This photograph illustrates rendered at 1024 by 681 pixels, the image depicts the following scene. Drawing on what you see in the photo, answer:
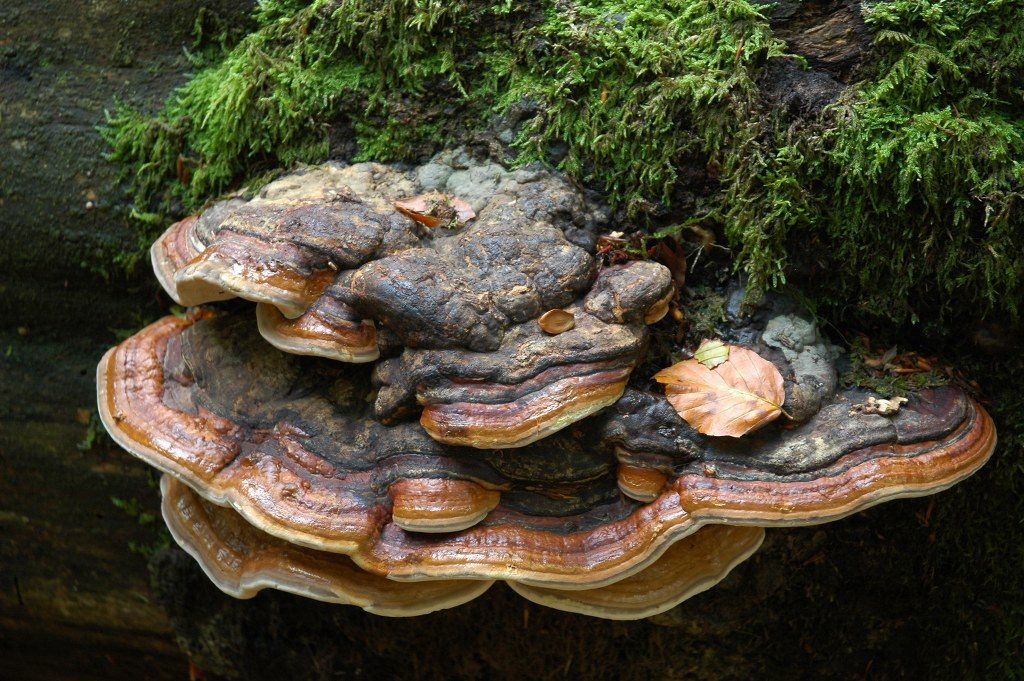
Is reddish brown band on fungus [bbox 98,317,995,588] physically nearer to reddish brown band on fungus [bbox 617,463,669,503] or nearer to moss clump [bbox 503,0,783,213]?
reddish brown band on fungus [bbox 617,463,669,503]

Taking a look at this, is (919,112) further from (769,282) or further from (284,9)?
(284,9)

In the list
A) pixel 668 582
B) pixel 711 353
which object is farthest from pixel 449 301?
pixel 668 582

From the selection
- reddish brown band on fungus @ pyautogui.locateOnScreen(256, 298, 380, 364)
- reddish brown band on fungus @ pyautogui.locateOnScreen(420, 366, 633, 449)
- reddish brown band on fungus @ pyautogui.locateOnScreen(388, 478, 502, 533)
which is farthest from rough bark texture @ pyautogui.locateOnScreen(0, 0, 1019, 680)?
reddish brown band on fungus @ pyautogui.locateOnScreen(256, 298, 380, 364)

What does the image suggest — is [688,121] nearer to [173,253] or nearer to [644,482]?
[644,482]

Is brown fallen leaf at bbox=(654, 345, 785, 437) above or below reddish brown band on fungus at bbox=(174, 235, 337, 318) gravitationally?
below

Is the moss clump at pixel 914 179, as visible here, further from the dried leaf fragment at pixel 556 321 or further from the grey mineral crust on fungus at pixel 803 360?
the dried leaf fragment at pixel 556 321

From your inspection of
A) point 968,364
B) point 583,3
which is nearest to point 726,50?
point 583,3

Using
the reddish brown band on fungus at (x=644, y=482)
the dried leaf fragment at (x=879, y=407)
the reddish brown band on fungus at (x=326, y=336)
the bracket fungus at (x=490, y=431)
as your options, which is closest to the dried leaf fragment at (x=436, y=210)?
the bracket fungus at (x=490, y=431)
